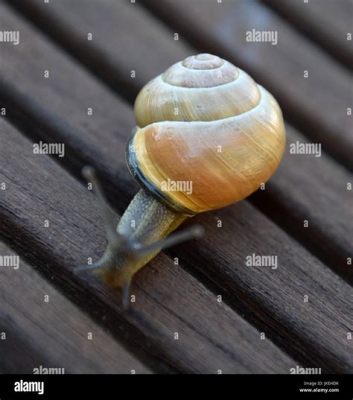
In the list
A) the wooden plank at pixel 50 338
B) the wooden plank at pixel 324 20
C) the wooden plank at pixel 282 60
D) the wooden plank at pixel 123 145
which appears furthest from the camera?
the wooden plank at pixel 324 20

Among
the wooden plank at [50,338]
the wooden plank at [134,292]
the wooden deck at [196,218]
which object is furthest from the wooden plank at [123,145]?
the wooden plank at [50,338]

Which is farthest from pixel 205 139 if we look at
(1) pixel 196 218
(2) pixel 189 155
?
(1) pixel 196 218

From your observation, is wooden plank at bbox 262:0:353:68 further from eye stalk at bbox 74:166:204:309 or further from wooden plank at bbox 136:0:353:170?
eye stalk at bbox 74:166:204:309

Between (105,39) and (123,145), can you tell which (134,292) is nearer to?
→ (123,145)

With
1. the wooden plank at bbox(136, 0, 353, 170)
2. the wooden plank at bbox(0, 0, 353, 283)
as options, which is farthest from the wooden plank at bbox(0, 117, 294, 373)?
the wooden plank at bbox(136, 0, 353, 170)

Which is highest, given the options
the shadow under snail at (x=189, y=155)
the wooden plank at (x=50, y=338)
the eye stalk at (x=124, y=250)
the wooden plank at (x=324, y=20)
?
the wooden plank at (x=324, y=20)

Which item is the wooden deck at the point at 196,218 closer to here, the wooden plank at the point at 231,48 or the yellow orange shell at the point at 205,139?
the wooden plank at the point at 231,48
